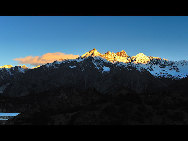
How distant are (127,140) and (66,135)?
3.43ft

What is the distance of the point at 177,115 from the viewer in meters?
34.8

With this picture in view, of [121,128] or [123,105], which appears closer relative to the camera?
[121,128]

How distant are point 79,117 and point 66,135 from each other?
37333 mm

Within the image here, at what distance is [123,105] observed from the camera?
129ft
